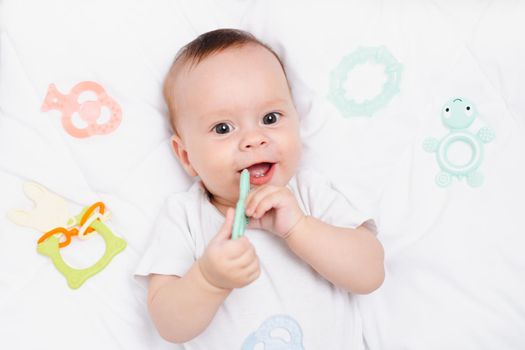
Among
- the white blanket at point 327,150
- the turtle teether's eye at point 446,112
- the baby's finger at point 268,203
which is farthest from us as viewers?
the turtle teether's eye at point 446,112

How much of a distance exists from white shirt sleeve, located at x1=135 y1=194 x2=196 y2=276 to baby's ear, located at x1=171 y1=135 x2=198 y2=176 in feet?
0.18

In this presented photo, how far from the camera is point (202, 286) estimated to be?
101 cm

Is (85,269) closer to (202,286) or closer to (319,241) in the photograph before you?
(202,286)

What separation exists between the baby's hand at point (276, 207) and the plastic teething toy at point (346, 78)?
31cm

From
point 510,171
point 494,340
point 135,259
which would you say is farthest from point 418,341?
point 135,259

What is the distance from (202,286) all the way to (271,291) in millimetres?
168

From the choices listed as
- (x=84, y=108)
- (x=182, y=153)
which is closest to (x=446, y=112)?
(x=182, y=153)

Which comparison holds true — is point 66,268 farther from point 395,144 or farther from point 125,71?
point 395,144

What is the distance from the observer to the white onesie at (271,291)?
111 cm

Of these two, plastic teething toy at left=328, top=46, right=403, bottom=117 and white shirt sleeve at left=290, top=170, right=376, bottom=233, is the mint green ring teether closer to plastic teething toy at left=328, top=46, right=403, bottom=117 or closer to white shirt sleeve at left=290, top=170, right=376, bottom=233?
white shirt sleeve at left=290, top=170, right=376, bottom=233

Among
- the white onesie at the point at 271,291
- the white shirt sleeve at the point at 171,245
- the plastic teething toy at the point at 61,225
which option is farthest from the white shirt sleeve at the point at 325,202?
the plastic teething toy at the point at 61,225

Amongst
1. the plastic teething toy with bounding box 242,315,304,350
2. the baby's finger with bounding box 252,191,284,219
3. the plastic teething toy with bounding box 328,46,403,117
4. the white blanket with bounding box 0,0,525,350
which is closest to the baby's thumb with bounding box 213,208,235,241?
the baby's finger with bounding box 252,191,284,219

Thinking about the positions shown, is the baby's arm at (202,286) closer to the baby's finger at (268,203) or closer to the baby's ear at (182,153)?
the baby's finger at (268,203)

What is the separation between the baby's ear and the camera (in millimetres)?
1256
